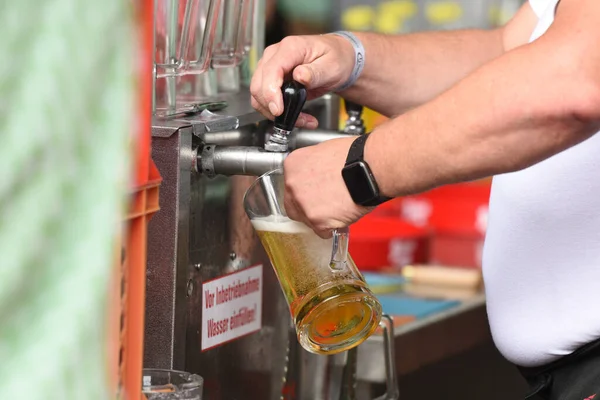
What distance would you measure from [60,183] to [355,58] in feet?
3.18

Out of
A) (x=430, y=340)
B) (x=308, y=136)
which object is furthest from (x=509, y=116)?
(x=430, y=340)

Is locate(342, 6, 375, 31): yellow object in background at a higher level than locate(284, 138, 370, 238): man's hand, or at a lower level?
lower

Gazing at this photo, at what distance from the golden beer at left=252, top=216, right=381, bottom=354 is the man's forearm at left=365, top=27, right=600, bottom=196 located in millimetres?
113

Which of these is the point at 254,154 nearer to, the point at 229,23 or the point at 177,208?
the point at 177,208

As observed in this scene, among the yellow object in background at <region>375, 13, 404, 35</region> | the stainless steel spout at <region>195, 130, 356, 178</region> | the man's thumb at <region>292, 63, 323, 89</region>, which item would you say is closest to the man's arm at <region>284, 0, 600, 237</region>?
the stainless steel spout at <region>195, 130, 356, 178</region>

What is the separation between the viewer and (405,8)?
4.02m

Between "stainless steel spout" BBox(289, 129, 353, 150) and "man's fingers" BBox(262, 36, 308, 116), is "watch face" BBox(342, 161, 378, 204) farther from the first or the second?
"stainless steel spout" BBox(289, 129, 353, 150)

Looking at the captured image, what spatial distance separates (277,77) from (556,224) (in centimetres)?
42

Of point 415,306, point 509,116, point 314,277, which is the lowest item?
point 415,306

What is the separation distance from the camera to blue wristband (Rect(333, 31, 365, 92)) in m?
1.41

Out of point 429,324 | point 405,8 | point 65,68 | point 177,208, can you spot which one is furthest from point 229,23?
point 405,8

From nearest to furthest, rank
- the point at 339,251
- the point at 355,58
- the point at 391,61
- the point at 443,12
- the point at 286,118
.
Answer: the point at 339,251 → the point at 286,118 → the point at 355,58 → the point at 391,61 → the point at 443,12

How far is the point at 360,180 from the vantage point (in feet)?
3.49

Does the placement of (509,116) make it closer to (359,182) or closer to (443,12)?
(359,182)
